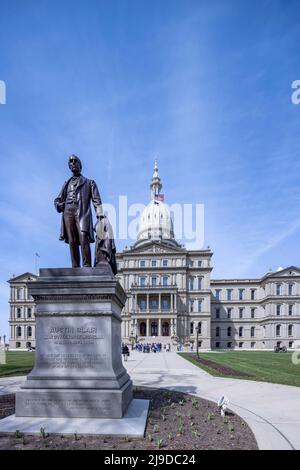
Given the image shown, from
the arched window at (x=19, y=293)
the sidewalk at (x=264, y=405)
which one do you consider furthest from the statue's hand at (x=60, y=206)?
the arched window at (x=19, y=293)

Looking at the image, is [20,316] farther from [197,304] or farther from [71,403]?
[71,403]

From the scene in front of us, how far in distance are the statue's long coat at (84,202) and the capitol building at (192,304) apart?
64285 mm

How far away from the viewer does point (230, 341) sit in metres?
89.0

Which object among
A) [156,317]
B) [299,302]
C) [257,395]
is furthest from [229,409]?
[299,302]

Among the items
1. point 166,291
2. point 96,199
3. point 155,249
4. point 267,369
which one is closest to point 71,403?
point 96,199

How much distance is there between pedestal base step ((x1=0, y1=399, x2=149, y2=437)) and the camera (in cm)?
661

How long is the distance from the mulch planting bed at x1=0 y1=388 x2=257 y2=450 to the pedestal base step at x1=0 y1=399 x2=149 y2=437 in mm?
122

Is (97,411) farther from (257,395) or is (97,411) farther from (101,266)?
(257,395)

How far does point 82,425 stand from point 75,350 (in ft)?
5.29

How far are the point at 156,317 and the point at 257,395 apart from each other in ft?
220

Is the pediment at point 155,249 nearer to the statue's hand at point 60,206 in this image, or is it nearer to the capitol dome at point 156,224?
the capitol dome at point 156,224

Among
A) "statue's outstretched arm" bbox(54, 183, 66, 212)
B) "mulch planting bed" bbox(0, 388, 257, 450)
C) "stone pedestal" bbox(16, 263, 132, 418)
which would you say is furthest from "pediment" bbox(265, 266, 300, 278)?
"statue's outstretched arm" bbox(54, 183, 66, 212)

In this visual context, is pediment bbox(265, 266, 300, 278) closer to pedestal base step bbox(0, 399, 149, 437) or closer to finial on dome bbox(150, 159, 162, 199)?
finial on dome bbox(150, 159, 162, 199)

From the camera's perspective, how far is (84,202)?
8969 mm
